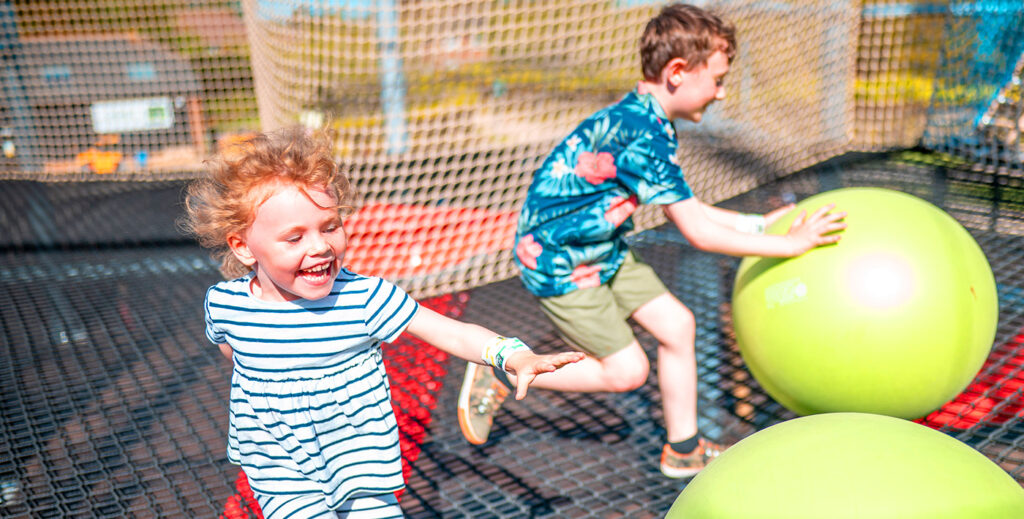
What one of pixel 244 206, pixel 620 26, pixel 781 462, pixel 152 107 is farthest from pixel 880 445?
pixel 152 107

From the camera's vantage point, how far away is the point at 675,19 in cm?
241

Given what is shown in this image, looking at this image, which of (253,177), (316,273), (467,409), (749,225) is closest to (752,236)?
(749,225)

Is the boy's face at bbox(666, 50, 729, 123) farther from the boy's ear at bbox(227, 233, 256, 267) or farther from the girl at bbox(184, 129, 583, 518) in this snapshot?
the boy's ear at bbox(227, 233, 256, 267)

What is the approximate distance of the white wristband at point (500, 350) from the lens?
150 cm

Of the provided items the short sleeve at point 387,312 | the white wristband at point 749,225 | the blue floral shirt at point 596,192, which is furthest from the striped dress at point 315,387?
the white wristband at point 749,225

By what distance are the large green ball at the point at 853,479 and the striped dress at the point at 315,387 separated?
64 centimetres

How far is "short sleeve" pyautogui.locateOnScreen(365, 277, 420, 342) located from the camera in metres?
1.60

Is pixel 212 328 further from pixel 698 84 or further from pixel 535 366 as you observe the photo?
pixel 698 84

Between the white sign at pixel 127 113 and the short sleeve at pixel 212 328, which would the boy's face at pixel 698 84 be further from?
the white sign at pixel 127 113

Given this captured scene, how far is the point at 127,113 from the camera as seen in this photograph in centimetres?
654

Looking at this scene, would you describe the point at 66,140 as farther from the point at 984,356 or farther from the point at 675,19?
the point at 984,356

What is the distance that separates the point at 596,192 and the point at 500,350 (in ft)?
3.27

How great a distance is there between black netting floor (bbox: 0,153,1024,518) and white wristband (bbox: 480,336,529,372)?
0.93 m

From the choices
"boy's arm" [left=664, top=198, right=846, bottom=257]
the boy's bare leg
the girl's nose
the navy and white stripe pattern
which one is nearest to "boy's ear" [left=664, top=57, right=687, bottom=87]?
"boy's arm" [left=664, top=198, right=846, bottom=257]
